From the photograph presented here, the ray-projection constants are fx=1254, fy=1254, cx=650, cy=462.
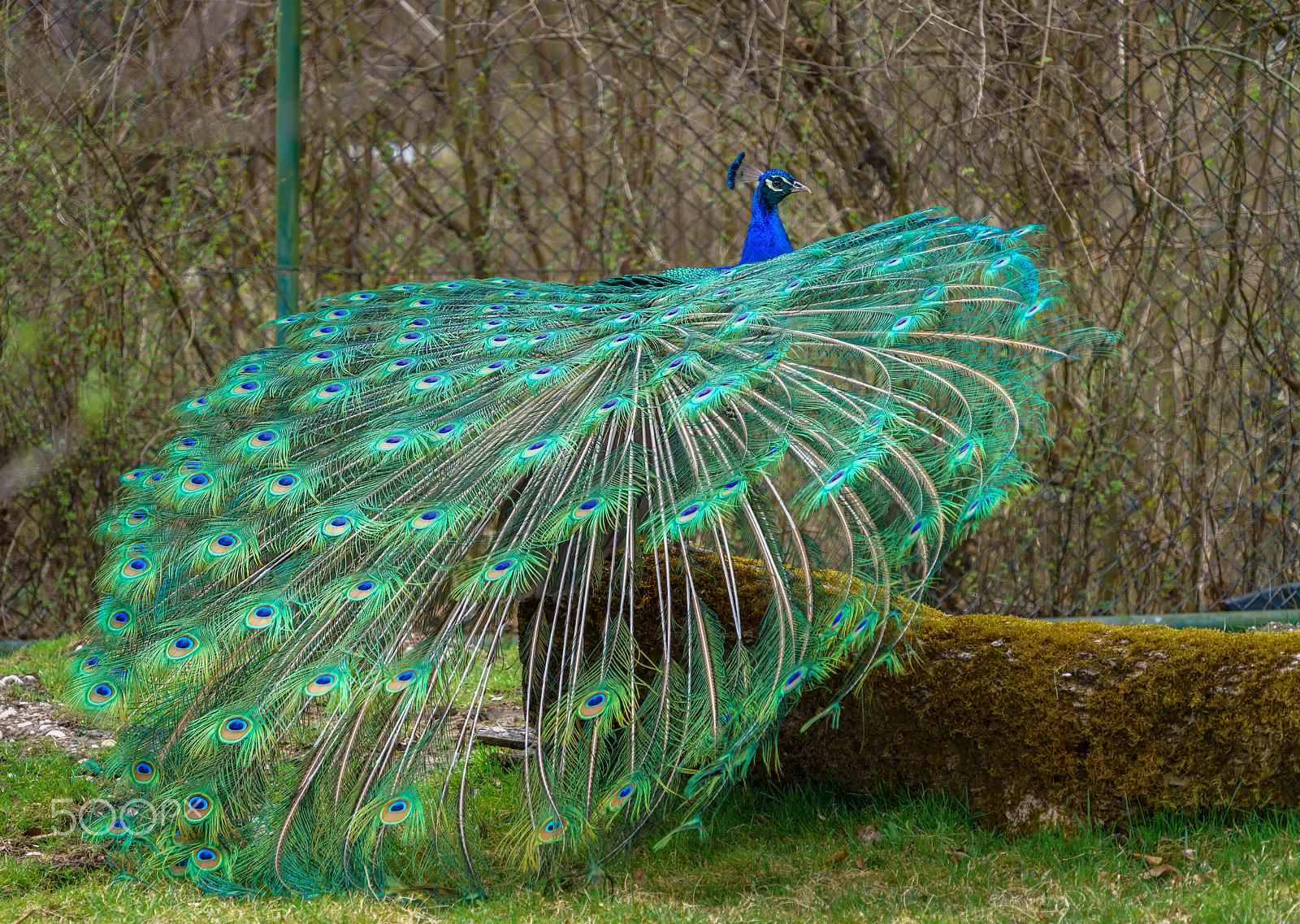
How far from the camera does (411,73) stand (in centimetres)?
598

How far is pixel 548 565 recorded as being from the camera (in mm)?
3070

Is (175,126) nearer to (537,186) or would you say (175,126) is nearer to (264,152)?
(264,152)

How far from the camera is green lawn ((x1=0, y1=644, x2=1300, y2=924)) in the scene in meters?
2.80

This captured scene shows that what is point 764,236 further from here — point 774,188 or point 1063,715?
point 1063,715

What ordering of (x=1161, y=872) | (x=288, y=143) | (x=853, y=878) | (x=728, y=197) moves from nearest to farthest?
(x=1161, y=872)
(x=853, y=878)
(x=288, y=143)
(x=728, y=197)

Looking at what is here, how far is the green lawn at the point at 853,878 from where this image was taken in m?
2.80

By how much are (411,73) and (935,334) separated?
11.9 feet

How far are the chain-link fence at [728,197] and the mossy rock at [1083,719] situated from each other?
2.27 m

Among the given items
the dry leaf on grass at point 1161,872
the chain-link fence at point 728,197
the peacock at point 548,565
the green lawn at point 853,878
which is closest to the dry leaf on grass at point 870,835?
the green lawn at point 853,878

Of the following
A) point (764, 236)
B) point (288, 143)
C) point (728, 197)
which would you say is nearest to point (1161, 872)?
point (764, 236)

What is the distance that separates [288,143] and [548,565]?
2994 millimetres
